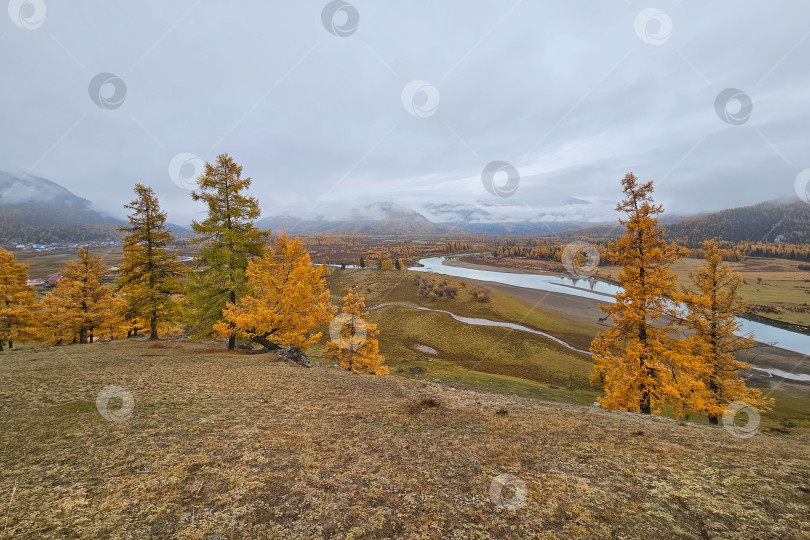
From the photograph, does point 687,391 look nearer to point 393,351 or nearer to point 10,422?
point 10,422

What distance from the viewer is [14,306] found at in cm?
3148

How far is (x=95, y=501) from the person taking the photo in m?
6.27

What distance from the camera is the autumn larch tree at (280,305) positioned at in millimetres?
→ 22562

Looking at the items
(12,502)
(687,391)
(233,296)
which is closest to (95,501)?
(12,502)

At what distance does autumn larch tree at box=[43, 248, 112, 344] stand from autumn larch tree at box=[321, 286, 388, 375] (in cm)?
2507

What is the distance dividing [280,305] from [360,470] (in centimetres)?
1767

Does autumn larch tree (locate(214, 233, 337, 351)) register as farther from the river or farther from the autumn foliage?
the river

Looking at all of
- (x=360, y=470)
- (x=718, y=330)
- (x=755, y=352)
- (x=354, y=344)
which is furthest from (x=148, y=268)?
(x=755, y=352)

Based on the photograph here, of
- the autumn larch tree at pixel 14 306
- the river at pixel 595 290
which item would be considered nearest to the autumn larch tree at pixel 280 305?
the autumn larch tree at pixel 14 306

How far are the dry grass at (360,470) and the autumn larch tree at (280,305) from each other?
28.8 ft

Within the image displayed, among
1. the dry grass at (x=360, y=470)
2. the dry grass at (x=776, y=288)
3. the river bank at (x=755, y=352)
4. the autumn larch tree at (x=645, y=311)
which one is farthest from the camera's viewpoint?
the dry grass at (x=776, y=288)

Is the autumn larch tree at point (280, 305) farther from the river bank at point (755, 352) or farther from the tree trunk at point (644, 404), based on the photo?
the river bank at point (755, 352)

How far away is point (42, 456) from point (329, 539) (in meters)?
8.23

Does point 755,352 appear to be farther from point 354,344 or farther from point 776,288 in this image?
point 776,288
